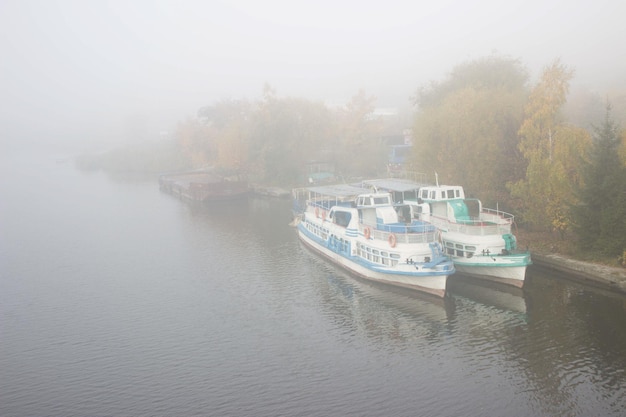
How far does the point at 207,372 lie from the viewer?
26.6 metres

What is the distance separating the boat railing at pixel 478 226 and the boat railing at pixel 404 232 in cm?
270

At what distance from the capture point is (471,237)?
122 ft

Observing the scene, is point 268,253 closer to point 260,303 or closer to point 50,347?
point 260,303

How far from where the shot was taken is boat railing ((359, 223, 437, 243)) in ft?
116

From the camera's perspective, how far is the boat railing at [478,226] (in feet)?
121

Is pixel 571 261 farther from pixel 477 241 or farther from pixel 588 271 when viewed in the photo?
pixel 477 241

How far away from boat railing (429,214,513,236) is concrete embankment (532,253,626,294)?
13.4ft

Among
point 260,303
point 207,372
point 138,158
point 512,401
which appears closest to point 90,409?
point 207,372

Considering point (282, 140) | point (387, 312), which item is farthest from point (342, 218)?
point (282, 140)

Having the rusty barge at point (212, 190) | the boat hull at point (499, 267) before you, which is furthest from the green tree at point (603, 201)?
the rusty barge at point (212, 190)

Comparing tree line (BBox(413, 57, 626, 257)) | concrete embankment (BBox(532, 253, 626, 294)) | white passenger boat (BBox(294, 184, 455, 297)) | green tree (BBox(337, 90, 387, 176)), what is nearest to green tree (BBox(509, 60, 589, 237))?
tree line (BBox(413, 57, 626, 257))

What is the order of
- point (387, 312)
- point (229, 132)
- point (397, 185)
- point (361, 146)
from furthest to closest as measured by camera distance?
point (229, 132), point (361, 146), point (397, 185), point (387, 312)

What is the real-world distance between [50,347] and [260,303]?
13120mm

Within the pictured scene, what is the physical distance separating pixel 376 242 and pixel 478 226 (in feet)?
24.7
